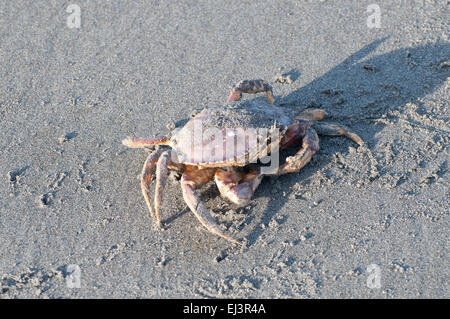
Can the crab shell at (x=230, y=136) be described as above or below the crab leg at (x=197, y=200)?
above

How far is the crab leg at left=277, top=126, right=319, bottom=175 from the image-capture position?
3.46 meters

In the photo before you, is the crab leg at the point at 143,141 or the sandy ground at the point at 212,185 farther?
the crab leg at the point at 143,141

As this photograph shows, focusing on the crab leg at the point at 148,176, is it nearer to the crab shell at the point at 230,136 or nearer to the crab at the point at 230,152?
the crab at the point at 230,152

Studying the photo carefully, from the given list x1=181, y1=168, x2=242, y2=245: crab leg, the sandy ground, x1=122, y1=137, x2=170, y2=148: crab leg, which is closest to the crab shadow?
the sandy ground

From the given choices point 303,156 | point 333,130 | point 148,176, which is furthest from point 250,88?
point 148,176

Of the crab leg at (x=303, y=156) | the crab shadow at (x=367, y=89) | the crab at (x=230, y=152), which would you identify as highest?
the crab at (x=230, y=152)

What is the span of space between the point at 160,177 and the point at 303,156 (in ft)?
3.11

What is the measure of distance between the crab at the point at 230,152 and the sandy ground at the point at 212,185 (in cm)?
16

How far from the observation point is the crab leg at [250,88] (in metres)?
4.03

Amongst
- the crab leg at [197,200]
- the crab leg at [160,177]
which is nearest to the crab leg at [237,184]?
the crab leg at [197,200]

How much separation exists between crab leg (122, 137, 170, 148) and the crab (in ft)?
0.23

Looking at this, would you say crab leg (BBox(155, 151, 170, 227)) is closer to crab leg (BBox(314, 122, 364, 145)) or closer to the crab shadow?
the crab shadow

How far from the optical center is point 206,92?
174 inches
